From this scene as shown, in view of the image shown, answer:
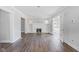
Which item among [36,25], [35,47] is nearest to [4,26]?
[35,47]

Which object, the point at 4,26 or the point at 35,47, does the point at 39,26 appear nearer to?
the point at 4,26

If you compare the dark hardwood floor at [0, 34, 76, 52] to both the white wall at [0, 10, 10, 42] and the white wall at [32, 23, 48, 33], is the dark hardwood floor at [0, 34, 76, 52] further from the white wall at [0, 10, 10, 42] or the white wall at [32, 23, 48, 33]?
the white wall at [32, 23, 48, 33]

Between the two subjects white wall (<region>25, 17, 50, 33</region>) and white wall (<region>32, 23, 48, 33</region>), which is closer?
white wall (<region>25, 17, 50, 33</region>)

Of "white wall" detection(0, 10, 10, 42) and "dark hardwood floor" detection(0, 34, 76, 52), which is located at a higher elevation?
"white wall" detection(0, 10, 10, 42)

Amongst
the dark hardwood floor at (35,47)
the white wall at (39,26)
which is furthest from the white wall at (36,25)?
the dark hardwood floor at (35,47)

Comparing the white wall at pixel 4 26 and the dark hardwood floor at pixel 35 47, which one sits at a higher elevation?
the white wall at pixel 4 26

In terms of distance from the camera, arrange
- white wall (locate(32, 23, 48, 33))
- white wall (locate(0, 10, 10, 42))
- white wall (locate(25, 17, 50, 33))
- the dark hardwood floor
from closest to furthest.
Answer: the dark hardwood floor → white wall (locate(0, 10, 10, 42)) → white wall (locate(25, 17, 50, 33)) → white wall (locate(32, 23, 48, 33))

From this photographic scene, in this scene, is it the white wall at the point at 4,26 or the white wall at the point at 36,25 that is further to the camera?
the white wall at the point at 36,25

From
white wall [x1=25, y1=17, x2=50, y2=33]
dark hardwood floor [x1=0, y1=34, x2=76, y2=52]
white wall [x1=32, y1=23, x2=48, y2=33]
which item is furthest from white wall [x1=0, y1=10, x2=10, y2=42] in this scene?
white wall [x1=32, y1=23, x2=48, y2=33]

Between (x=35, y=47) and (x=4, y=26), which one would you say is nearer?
(x=35, y=47)

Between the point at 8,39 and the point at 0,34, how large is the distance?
1.96 ft

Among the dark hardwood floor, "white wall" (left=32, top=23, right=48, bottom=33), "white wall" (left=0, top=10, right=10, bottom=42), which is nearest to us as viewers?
the dark hardwood floor

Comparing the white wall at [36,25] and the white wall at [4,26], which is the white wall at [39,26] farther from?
the white wall at [4,26]
